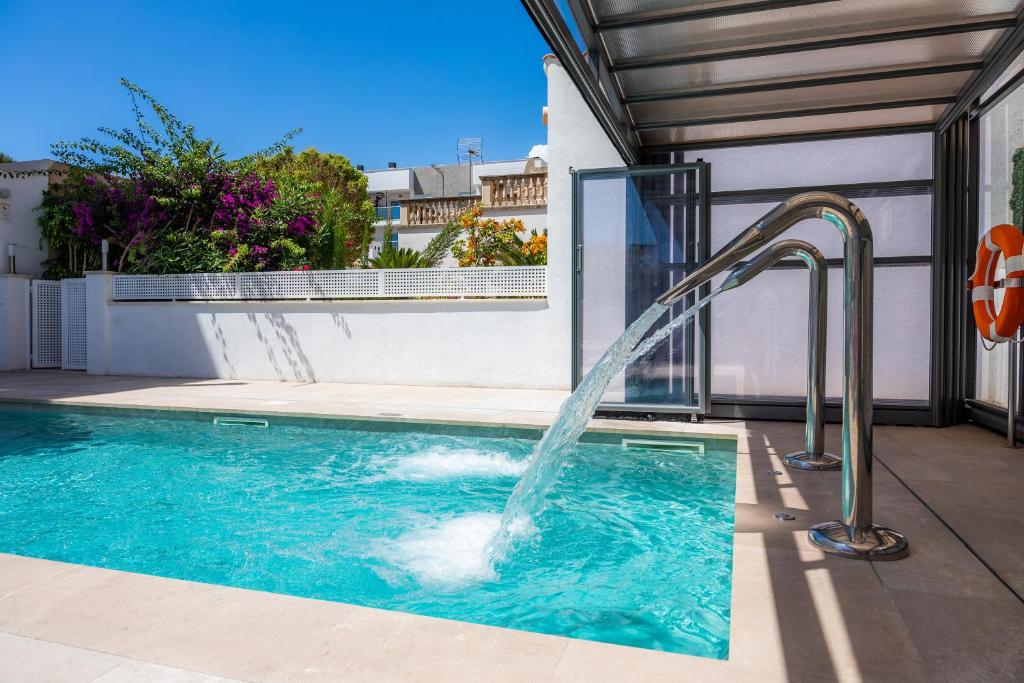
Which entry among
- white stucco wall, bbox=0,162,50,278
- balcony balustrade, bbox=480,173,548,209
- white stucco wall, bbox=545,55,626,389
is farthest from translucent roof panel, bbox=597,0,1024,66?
white stucco wall, bbox=0,162,50,278

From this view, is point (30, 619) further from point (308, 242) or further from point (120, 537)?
point (308, 242)

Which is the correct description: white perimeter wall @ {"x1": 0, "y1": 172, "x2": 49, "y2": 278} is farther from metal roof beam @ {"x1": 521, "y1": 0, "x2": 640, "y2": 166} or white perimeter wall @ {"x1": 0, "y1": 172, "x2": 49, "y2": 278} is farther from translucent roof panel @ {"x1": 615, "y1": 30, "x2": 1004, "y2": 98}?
translucent roof panel @ {"x1": 615, "y1": 30, "x2": 1004, "y2": 98}

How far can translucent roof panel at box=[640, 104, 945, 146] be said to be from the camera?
584 centimetres

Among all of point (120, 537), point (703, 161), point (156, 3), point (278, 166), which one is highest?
point (156, 3)

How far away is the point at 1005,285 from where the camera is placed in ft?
15.1

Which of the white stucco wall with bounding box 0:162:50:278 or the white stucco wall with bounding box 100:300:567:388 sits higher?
the white stucco wall with bounding box 0:162:50:278

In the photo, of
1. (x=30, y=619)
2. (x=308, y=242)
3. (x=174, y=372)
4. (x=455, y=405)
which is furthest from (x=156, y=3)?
(x=30, y=619)

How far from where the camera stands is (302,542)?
344 centimetres

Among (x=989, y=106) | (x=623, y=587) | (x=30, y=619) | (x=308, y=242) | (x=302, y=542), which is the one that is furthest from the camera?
(x=308, y=242)

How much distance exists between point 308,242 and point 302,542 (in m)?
10.1

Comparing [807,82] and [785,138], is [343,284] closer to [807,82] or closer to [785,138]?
[785,138]

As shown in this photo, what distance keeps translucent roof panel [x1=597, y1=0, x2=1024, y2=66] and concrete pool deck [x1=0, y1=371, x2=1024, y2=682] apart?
9.38 ft

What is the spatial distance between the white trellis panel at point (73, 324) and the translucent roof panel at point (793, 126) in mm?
10638

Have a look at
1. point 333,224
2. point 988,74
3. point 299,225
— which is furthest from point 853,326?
point 299,225
